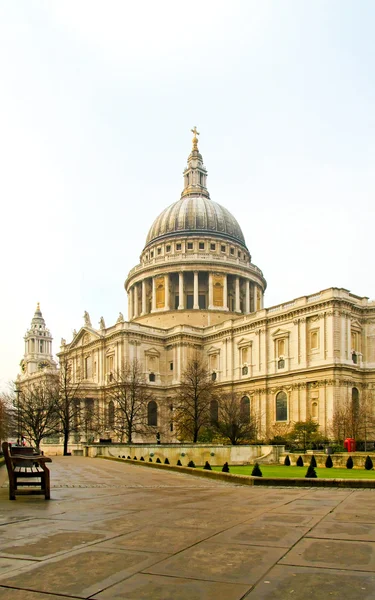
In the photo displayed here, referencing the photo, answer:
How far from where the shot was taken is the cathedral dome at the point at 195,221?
118m

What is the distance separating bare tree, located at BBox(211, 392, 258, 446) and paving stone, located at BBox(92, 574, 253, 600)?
195ft

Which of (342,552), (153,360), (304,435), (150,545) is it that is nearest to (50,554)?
(150,545)

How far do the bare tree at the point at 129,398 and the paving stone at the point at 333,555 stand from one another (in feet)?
218

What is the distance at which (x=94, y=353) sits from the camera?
333 feet

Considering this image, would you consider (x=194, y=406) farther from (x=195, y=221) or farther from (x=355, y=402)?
(x=195, y=221)

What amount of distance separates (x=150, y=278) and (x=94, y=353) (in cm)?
1968

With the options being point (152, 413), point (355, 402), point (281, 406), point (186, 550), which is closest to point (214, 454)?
point (355, 402)

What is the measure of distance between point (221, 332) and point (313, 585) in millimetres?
85154

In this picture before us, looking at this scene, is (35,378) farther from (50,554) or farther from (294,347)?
(50,554)

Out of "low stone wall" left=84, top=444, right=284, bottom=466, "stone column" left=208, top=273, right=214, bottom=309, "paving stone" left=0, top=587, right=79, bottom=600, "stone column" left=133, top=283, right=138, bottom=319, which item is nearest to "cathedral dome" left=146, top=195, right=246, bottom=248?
"stone column" left=133, top=283, right=138, bottom=319

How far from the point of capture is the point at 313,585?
719 centimetres

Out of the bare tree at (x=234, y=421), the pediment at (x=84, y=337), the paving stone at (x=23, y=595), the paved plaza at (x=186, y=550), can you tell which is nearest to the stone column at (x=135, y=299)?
the pediment at (x=84, y=337)

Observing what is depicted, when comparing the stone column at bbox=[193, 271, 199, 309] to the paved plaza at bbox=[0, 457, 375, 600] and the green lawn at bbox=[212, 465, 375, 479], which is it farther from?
the paved plaza at bbox=[0, 457, 375, 600]

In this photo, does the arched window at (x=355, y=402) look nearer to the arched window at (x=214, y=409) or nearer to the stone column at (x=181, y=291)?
the arched window at (x=214, y=409)
